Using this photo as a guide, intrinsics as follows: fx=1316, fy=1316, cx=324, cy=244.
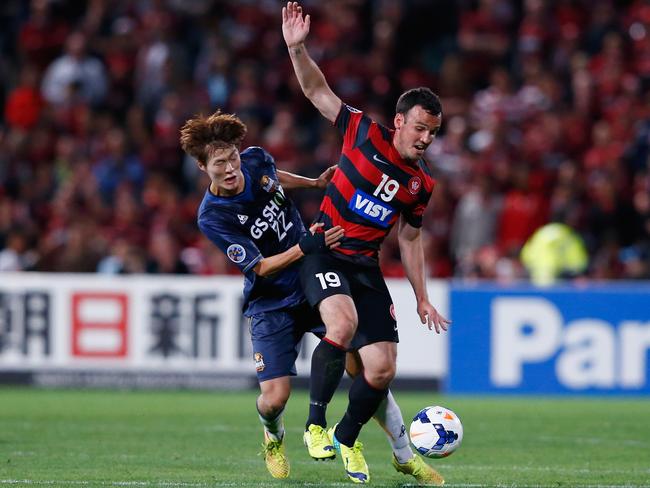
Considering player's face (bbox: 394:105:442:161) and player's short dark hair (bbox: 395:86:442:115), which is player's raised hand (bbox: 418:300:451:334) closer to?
player's face (bbox: 394:105:442:161)

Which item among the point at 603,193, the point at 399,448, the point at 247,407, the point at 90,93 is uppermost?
the point at 90,93

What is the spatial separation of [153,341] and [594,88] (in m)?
6.64

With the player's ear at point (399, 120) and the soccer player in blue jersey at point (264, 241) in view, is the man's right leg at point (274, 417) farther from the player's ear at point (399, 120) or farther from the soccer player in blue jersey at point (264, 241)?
the player's ear at point (399, 120)

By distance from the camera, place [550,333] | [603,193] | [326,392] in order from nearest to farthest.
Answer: [326,392] → [550,333] → [603,193]

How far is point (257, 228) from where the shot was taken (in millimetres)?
7965

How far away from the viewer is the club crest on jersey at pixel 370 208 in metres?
7.67

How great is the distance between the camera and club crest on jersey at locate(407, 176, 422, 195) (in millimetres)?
7672

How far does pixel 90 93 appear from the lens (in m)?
18.9

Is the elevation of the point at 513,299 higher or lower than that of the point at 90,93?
lower

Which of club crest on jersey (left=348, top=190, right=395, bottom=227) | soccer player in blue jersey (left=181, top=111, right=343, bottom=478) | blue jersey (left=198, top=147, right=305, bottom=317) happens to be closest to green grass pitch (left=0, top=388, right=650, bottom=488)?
soccer player in blue jersey (left=181, top=111, right=343, bottom=478)

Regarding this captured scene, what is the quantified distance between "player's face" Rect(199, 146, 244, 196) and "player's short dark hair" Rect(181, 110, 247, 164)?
33 mm

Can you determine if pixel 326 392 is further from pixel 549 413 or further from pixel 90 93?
pixel 90 93

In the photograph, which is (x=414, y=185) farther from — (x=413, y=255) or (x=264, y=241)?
(x=264, y=241)

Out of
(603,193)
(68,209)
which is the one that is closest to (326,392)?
(603,193)
